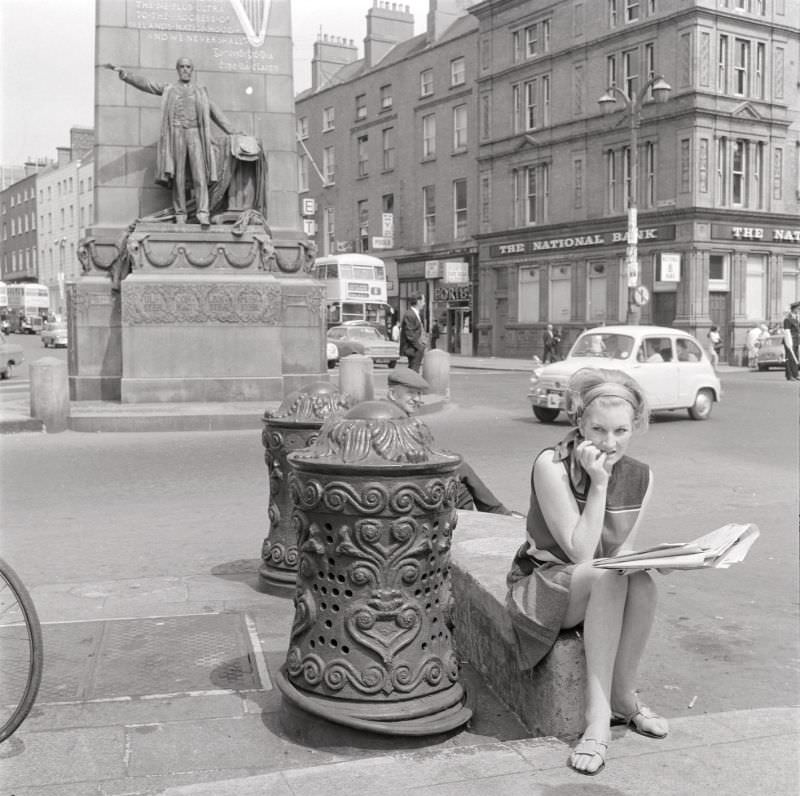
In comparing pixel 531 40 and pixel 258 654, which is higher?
pixel 531 40

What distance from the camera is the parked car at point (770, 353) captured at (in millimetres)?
33375

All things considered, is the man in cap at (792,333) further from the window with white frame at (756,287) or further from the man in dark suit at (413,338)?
the window with white frame at (756,287)

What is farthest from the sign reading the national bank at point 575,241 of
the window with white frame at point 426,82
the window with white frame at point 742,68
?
the window with white frame at point 426,82

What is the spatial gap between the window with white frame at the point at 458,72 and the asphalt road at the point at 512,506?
34534mm

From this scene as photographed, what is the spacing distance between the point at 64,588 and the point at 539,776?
373 centimetres

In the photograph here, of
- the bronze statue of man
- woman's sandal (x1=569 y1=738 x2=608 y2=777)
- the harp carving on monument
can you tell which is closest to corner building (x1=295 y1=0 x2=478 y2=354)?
the harp carving on monument

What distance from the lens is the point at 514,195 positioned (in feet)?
145

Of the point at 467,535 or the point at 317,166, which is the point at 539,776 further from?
the point at 317,166

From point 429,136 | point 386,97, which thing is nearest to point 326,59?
point 386,97

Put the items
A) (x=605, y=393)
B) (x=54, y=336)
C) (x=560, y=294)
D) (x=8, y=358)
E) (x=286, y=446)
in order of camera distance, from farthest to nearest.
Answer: (x=54, y=336)
(x=560, y=294)
(x=8, y=358)
(x=286, y=446)
(x=605, y=393)

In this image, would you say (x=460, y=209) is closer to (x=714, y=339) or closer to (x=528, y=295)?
(x=528, y=295)

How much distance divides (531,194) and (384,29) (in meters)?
17.4

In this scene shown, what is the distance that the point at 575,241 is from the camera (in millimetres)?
40656

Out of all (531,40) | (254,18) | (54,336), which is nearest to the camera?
(254,18)
